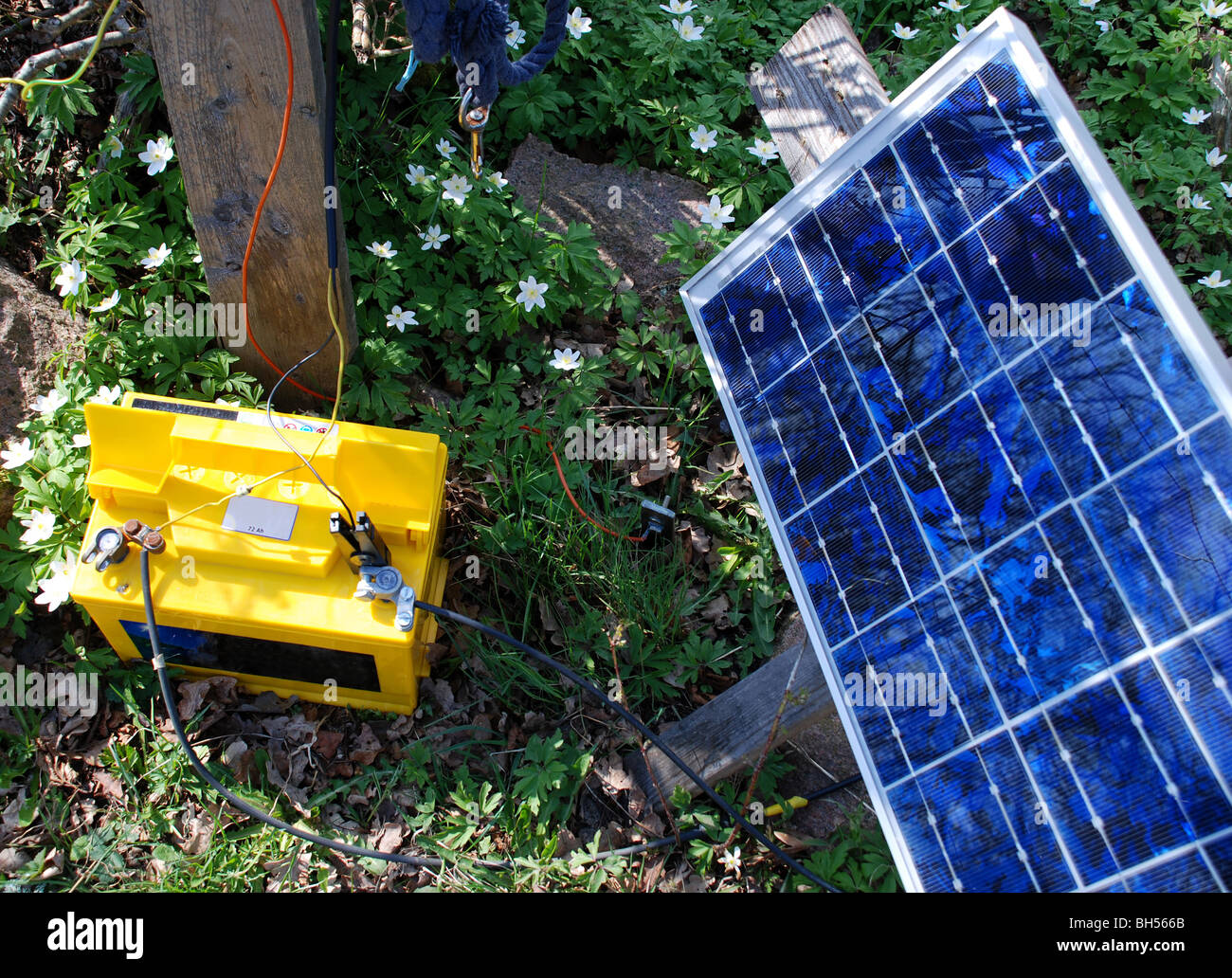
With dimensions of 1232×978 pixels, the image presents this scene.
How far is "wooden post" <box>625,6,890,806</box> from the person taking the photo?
9.39 ft

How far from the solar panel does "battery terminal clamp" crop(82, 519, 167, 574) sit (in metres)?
1.98

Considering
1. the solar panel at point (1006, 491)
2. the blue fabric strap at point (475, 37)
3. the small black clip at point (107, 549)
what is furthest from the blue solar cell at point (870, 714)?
the small black clip at point (107, 549)

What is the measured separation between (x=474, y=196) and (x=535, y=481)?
4.47ft

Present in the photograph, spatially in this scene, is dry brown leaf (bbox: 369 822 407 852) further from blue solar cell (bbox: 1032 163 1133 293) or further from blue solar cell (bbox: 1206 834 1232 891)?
blue solar cell (bbox: 1032 163 1133 293)

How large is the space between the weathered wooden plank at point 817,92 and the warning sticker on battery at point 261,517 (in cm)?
225

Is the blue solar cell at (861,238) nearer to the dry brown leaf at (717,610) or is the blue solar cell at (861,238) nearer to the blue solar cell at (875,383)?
the blue solar cell at (875,383)

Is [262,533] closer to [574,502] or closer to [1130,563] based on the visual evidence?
[574,502]

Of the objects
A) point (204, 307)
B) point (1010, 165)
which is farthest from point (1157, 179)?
point (204, 307)

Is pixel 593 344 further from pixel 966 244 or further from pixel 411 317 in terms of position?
pixel 966 244

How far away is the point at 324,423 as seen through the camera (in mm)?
2988

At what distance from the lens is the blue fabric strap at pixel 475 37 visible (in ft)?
8.50

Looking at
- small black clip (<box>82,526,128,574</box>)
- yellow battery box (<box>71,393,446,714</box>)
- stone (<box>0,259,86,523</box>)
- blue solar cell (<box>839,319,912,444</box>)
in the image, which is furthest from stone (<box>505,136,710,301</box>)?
small black clip (<box>82,526,128,574</box>)

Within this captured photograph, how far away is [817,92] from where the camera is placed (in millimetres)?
3205
